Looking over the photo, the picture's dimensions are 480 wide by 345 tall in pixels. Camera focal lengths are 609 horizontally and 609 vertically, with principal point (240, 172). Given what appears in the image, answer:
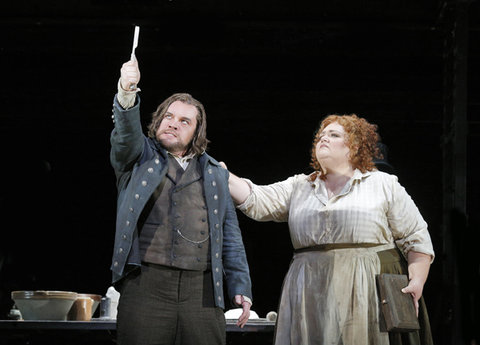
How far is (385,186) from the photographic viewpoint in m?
2.88

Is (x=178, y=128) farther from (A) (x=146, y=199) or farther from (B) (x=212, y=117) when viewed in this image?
(B) (x=212, y=117)

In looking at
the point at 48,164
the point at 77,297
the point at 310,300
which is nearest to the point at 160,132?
the point at 310,300

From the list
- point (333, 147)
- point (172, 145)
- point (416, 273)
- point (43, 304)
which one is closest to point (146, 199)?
point (172, 145)

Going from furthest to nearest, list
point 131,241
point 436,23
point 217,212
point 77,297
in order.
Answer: point 436,23
point 77,297
point 217,212
point 131,241

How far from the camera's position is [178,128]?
2.62 meters

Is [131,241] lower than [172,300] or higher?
higher

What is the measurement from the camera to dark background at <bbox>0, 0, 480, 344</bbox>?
5.47 m

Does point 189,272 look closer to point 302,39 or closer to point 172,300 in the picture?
point 172,300

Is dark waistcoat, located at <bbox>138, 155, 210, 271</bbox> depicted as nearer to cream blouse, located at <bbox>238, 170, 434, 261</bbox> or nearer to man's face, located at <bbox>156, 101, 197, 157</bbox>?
man's face, located at <bbox>156, 101, 197, 157</bbox>

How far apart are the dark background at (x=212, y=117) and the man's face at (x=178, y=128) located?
287 cm

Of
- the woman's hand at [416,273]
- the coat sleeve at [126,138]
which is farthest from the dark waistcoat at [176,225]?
the woman's hand at [416,273]

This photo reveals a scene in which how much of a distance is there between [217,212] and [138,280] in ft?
1.43

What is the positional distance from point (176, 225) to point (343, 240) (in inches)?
30.6

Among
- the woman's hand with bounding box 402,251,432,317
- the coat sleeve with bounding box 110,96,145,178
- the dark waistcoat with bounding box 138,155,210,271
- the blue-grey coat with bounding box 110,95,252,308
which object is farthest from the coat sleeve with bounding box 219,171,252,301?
the woman's hand with bounding box 402,251,432,317
